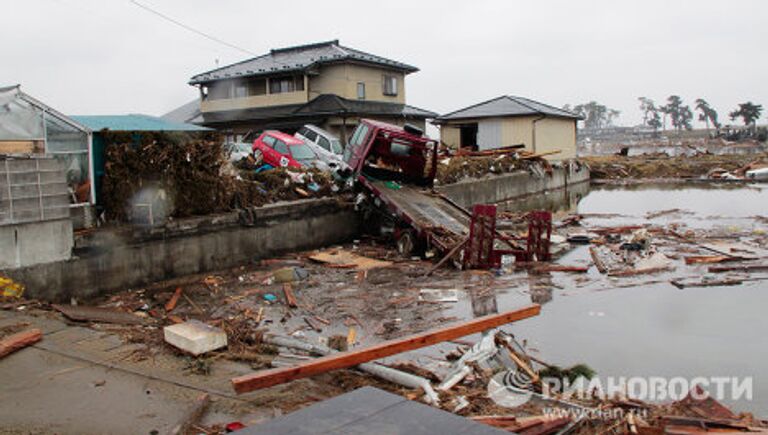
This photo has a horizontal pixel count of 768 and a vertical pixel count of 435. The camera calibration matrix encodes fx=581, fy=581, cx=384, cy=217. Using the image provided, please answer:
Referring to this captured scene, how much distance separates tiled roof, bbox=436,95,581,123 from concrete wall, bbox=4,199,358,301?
20.5 meters

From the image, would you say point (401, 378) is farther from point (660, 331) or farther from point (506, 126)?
point (506, 126)

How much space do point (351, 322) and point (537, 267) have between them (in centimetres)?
512

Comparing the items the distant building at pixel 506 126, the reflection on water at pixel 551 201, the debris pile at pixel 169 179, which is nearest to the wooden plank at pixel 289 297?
the debris pile at pixel 169 179

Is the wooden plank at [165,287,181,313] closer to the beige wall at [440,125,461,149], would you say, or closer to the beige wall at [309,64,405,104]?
the beige wall at [309,64,405,104]

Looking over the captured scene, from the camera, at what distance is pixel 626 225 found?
18.4 meters

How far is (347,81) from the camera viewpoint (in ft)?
104

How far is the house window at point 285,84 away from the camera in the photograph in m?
32.7

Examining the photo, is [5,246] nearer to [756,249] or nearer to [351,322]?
[351,322]

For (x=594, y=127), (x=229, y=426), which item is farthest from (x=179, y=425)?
(x=594, y=127)

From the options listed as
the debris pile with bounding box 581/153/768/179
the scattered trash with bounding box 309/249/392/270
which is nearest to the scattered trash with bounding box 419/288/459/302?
the scattered trash with bounding box 309/249/392/270

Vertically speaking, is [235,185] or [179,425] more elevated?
[235,185]

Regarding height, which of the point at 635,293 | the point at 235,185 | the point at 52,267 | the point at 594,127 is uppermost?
the point at 594,127

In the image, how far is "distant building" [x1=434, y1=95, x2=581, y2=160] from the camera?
34344 millimetres

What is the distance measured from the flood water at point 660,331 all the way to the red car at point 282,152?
9303 mm
